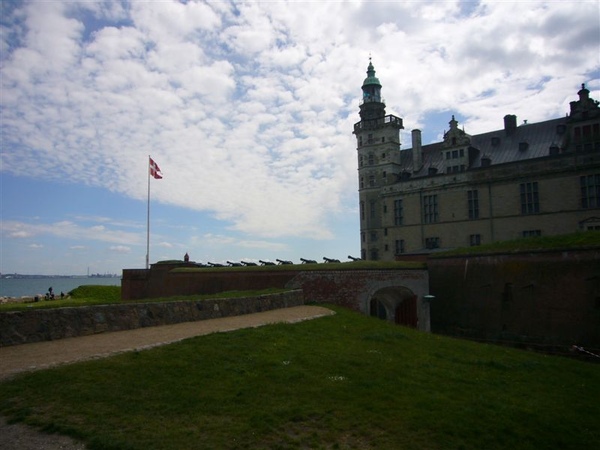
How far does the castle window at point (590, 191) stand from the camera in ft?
115

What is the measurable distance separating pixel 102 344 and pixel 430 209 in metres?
37.7

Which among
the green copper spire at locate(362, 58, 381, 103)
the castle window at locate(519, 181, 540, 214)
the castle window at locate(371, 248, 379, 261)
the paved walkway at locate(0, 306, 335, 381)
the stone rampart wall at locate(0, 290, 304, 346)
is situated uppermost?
the green copper spire at locate(362, 58, 381, 103)

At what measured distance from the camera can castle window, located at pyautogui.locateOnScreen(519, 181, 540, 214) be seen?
3803 centimetres

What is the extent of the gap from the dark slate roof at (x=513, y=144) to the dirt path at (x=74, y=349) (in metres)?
31.3

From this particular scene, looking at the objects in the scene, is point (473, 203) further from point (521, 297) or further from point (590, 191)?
point (521, 297)

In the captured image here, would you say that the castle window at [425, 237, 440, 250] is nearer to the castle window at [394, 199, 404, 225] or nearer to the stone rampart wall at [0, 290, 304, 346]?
the castle window at [394, 199, 404, 225]

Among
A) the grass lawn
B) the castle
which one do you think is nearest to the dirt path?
the grass lawn

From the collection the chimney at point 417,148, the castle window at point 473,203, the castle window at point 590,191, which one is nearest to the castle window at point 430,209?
the castle window at point 473,203

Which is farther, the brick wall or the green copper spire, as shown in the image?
the green copper spire

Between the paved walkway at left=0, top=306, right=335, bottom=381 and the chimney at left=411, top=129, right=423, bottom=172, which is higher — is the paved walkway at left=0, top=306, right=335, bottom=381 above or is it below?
below

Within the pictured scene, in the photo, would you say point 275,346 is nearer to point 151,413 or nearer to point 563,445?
point 151,413

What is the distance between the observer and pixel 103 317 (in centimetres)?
1340

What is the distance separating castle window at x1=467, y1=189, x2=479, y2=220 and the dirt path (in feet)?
94.4

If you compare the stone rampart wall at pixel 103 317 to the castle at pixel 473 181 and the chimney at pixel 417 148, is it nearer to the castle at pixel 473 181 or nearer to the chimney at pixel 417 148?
the castle at pixel 473 181
